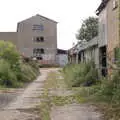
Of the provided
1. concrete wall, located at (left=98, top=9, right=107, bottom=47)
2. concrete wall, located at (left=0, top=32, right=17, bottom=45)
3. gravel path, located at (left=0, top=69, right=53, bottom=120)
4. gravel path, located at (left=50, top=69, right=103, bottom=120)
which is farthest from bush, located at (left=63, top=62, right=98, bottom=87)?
concrete wall, located at (left=0, top=32, right=17, bottom=45)

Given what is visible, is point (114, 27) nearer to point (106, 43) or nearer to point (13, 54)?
point (106, 43)

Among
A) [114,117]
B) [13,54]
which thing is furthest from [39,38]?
[114,117]

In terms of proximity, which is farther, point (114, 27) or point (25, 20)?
point (25, 20)

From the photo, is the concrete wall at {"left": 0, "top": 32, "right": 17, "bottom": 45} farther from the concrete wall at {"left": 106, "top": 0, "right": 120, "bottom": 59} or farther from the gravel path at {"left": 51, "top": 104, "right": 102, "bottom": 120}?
the gravel path at {"left": 51, "top": 104, "right": 102, "bottom": 120}

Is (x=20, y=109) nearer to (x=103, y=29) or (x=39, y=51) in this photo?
(x=103, y=29)

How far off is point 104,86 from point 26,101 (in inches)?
140

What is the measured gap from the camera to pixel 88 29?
211 feet

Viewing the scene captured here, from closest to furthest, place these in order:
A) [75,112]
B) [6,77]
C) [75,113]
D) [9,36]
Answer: [75,113] → [75,112] → [6,77] → [9,36]

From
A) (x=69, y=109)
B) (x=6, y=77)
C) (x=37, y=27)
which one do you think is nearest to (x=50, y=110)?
(x=69, y=109)

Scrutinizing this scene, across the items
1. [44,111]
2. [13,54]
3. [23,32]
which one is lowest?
[44,111]

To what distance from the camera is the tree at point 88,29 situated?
2519 inches

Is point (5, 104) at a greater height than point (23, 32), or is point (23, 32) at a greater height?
point (23, 32)

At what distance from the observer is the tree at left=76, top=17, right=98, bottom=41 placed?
64.0 m

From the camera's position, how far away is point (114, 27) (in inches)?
944
